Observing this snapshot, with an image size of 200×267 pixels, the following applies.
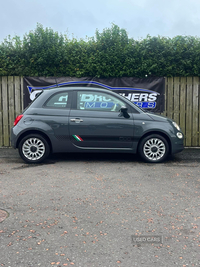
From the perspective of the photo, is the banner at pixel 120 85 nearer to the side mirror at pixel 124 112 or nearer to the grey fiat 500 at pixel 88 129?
the grey fiat 500 at pixel 88 129

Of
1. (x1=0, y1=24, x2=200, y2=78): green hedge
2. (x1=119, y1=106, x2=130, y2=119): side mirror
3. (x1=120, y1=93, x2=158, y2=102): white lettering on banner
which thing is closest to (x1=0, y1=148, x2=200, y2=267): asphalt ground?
(x1=119, y1=106, x2=130, y2=119): side mirror

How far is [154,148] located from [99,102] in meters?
1.65

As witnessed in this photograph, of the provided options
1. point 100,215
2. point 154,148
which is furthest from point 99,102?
point 100,215

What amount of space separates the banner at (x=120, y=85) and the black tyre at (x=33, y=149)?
2.86 m

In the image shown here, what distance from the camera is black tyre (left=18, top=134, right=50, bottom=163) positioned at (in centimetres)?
729

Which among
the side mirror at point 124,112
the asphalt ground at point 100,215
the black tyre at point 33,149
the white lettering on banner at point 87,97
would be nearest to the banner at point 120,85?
the white lettering on banner at point 87,97

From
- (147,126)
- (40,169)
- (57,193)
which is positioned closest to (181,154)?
(147,126)

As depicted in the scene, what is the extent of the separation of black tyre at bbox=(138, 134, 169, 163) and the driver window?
101 centimetres

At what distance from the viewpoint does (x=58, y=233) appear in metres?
3.53

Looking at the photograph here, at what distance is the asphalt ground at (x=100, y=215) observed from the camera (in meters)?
3.05

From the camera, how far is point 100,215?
13.4 feet

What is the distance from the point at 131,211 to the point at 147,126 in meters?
3.36

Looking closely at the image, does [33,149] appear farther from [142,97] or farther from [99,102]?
[142,97]

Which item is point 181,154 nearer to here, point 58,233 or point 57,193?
point 57,193
